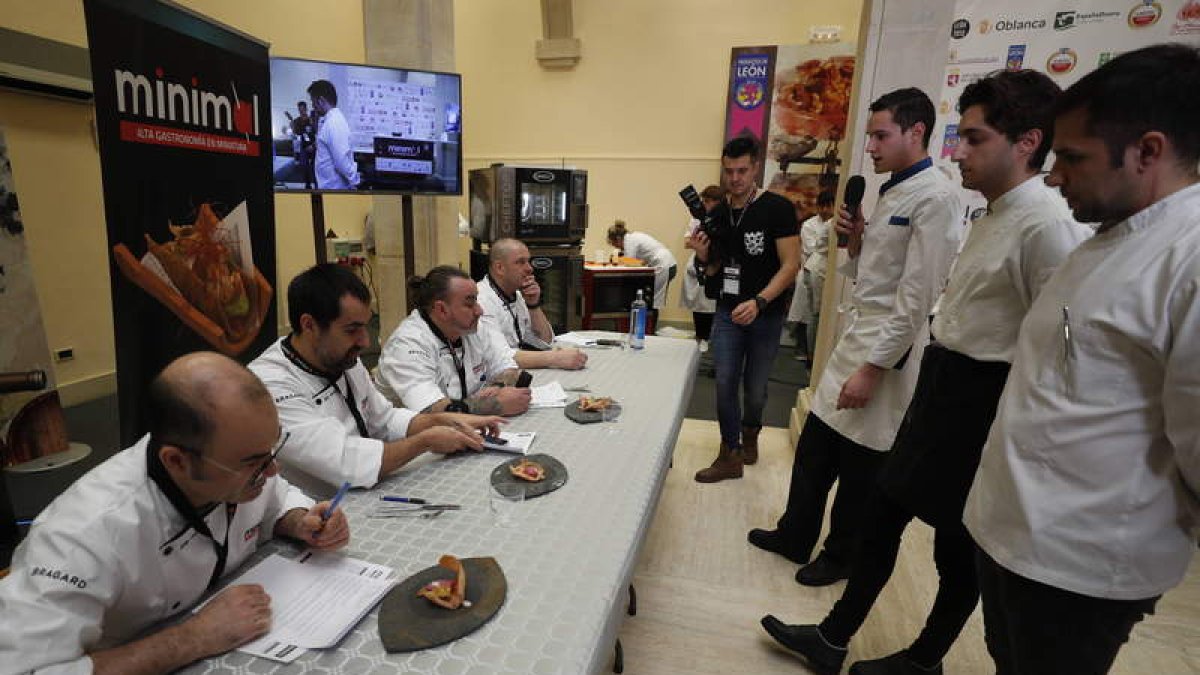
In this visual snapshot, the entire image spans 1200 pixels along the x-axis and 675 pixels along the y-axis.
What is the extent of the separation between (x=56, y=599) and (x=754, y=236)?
8.95 feet

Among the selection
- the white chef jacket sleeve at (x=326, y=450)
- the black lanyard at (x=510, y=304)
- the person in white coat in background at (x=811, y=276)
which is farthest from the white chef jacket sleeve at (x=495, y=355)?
the person in white coat in background at (x=811, y=276)

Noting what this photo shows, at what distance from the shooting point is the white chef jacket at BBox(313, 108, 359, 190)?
9.71ft

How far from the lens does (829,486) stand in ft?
7.66

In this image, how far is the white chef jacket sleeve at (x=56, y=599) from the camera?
0.77m

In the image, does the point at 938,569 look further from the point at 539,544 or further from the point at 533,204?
the point at 533,204

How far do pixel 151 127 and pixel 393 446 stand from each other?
45.4 inches

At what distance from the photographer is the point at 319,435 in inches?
56.5

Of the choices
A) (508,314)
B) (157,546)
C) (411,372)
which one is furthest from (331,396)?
(508,314)

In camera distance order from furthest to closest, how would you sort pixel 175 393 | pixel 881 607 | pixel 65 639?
1. pixel 881 607
2. pixel 175 393
3. pixel 65 639

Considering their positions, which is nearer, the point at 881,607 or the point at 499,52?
the point at 881,607

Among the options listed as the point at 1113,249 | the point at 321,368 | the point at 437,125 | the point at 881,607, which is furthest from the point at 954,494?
the point at 437,125

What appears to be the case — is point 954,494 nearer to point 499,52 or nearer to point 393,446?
point 393,446

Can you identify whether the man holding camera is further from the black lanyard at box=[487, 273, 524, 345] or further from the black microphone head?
the black lanyard at box=[487, 273, 524, 345]

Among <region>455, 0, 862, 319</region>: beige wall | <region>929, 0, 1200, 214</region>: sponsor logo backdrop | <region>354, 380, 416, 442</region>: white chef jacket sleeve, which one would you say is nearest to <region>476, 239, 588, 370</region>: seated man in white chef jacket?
<region>354, 380, 416, 442</region>: white chef jacket sleeve
